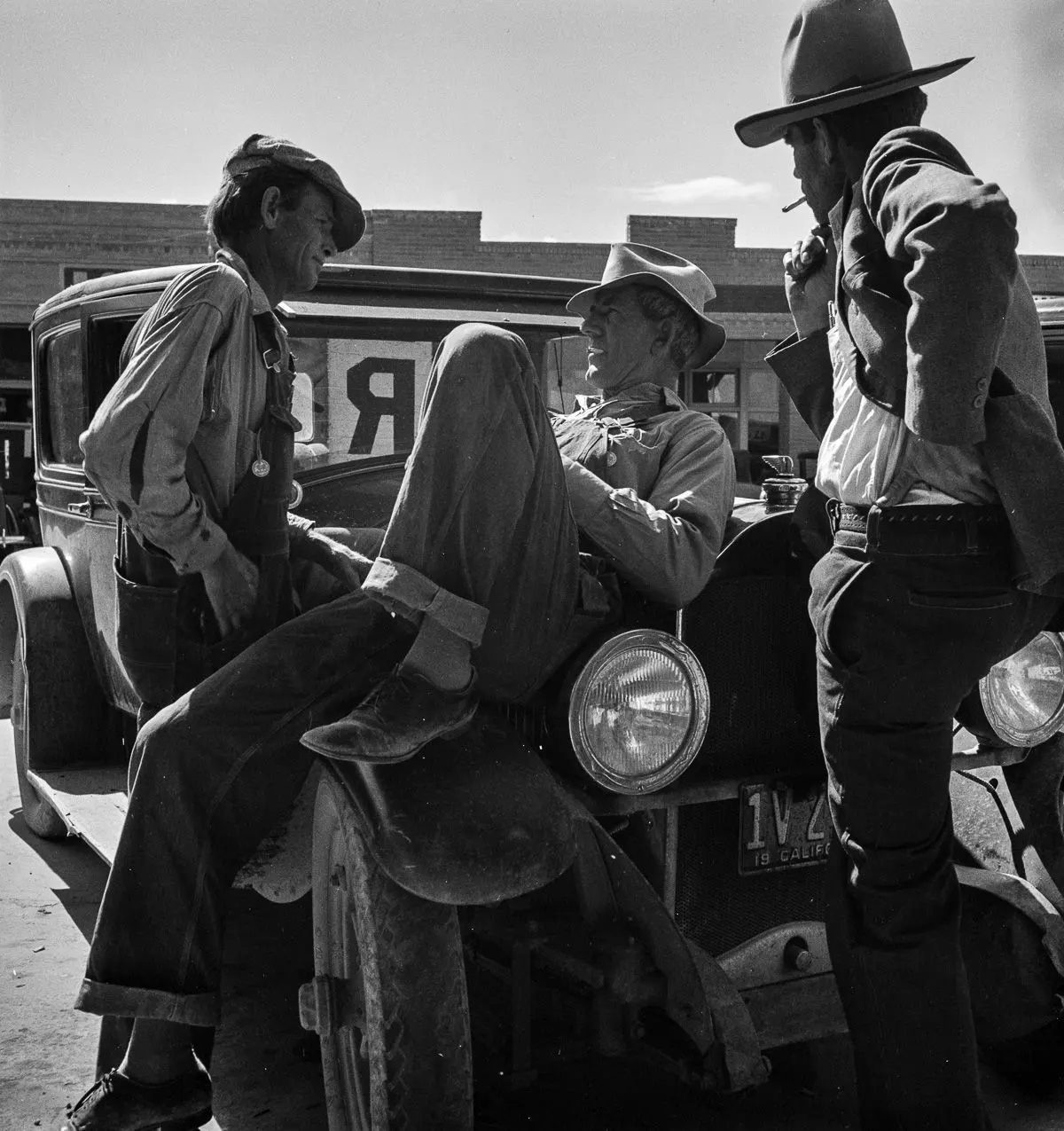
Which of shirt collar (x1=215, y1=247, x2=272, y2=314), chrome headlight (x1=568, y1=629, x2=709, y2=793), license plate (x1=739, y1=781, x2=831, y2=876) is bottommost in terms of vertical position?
license plate (x1=739, y1=781, x2=831, y2=876)

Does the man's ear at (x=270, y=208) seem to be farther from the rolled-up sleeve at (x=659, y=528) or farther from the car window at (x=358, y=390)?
the rolled-up sleeve at (x=659, y=528)

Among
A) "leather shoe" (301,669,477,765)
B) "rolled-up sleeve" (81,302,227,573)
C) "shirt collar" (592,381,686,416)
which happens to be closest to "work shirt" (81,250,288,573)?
"rolled-up sleeve" (81,302,227,573)

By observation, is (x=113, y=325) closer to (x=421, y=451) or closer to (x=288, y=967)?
(x=288, y=967)

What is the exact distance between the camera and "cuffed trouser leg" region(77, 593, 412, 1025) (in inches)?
90.2

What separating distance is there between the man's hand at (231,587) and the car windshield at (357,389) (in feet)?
3.19

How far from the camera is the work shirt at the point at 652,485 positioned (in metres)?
2.50

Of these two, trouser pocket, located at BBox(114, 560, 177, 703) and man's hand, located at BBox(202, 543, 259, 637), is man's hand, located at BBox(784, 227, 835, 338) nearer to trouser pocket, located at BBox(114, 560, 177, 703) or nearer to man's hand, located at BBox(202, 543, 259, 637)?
man's hand, located at BBox(202, 543, 259, 637)

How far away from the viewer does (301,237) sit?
3002 mm

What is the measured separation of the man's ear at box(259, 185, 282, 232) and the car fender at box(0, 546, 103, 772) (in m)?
1.96

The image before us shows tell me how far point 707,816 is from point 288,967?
1661mm

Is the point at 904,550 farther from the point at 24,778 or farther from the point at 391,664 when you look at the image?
the point at 24,778

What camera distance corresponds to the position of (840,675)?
2.20 meters

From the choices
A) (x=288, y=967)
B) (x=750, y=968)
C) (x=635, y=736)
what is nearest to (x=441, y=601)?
(x=635, y=736)

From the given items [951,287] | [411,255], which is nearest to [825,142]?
[951,287]
